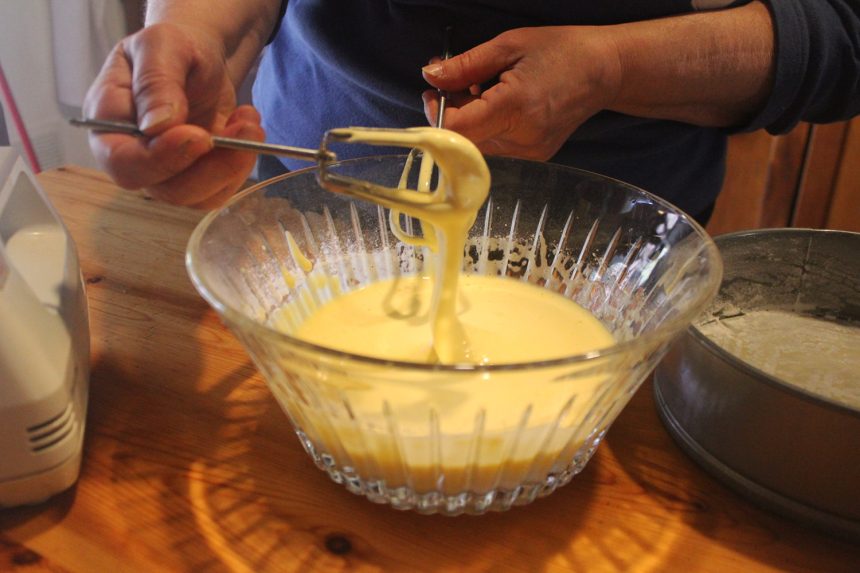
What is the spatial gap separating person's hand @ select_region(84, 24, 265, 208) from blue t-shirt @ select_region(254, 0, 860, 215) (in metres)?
0.22

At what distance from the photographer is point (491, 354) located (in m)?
0.58

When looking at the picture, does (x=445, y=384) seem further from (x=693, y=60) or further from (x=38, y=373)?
(x=693, y=60)

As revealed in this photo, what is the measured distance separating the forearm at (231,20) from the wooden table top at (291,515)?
1.23ft

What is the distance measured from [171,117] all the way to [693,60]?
545 mm

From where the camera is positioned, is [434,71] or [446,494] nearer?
[446,494]

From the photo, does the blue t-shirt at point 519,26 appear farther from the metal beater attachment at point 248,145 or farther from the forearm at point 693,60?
the metal beater attachment at point 248,145

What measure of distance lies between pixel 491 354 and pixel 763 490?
22 cm

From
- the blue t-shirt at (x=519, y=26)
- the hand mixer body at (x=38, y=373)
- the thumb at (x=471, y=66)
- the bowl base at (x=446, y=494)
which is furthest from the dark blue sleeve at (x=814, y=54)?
the hand mixer body at (x=38, y=373)

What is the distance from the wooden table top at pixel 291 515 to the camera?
0.48 m

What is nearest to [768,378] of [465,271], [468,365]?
[468,365]

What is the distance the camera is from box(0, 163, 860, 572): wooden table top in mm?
479

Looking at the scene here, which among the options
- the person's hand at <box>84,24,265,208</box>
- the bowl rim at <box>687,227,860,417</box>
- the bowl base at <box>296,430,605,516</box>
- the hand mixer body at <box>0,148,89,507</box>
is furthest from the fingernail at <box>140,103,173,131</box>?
the bowl rim at <box>687,227,860,417</box>

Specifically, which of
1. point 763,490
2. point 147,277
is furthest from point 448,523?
point 147,277

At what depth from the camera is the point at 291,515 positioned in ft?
1.66
